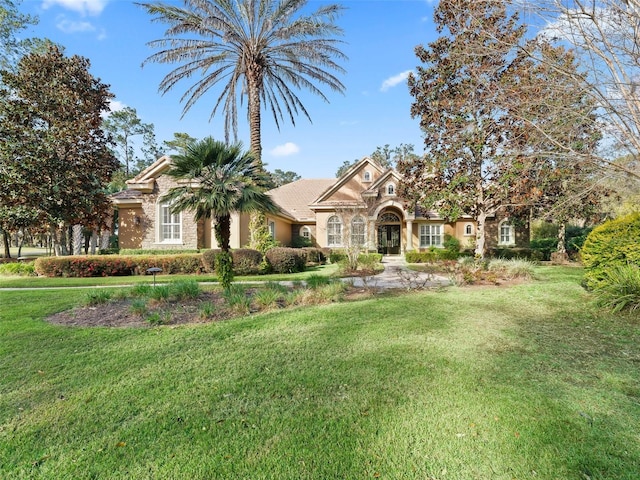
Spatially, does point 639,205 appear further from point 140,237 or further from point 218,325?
point 140,237

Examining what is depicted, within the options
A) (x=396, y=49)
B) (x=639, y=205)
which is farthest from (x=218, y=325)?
(x=639, y=205)

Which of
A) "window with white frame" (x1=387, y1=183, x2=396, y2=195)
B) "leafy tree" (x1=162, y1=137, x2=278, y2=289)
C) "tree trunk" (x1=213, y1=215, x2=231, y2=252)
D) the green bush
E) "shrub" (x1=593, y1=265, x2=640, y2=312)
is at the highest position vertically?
"window with white frame" (x1=387, y1=183, x2=396, y2=195)

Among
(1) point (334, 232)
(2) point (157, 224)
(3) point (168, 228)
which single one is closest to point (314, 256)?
(1) point (334, 232)

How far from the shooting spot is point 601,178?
7664 millimetres

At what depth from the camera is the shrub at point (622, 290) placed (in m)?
6.81

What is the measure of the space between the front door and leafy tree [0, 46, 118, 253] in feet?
63.4

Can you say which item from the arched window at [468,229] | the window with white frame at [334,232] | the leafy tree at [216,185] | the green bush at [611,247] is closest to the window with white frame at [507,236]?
the arched window at [468,229]

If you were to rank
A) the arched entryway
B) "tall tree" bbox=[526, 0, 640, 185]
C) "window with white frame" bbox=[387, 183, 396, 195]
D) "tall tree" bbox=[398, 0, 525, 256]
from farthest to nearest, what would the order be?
the arched entryway → "window with white frame" bbox=[387, 183, 396, 195] → "tall tree" bbox=[398, 0, 525, 256] → "tall tree" bbox=[526, 0, 640, 185]

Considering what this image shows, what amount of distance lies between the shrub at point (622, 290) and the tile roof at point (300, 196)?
20500mm

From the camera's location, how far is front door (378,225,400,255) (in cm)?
2616

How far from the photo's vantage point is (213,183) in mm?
8078

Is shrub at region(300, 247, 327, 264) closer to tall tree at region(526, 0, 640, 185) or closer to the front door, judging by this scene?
the front door

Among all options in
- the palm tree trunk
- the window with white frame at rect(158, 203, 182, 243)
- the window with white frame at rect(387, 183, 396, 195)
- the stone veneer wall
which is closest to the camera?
the palm tree trunk

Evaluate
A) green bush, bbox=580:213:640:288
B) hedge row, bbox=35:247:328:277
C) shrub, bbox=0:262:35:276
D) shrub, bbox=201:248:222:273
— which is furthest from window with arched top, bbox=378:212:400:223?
shrub, bbox=0:262:35:276
